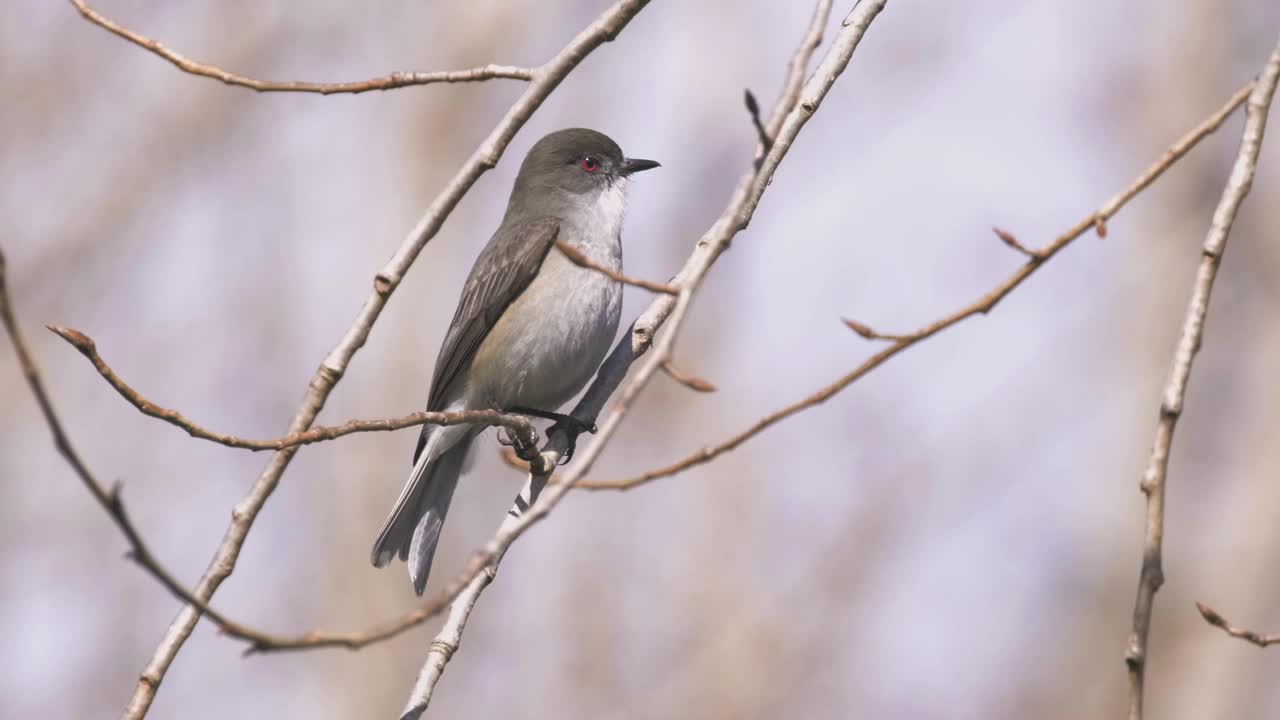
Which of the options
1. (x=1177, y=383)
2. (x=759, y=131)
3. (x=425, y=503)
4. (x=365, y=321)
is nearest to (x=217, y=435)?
(x=365, y=321)

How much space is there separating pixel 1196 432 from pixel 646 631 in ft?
20.4

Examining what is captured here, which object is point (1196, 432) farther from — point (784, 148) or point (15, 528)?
point (15, 528)

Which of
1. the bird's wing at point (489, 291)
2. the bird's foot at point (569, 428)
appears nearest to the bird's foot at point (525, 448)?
the bird's foot at point (569, 428)

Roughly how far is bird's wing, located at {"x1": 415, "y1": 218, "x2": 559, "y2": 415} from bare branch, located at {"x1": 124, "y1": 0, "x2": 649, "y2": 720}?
2.80 meters

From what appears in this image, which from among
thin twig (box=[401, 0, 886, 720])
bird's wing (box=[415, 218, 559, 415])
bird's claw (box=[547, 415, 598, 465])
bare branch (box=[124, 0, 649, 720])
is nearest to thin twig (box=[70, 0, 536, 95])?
bare branch (box=[124, 0, 649, 720])

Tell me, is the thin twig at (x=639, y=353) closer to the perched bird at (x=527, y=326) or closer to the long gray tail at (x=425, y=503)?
the perched bird at (x=527, y=326)

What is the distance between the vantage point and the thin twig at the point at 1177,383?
297cm

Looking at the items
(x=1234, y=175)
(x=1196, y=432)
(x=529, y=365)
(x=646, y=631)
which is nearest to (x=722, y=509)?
(x=646, y=631)

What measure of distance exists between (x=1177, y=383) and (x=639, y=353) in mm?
2665

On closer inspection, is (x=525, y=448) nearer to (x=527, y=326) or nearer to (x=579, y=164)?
(x=527, y=326)

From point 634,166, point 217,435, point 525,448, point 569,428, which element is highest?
point 634,166

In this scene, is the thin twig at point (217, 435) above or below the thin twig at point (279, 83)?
below

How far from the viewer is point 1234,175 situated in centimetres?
348

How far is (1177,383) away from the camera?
127 inches
